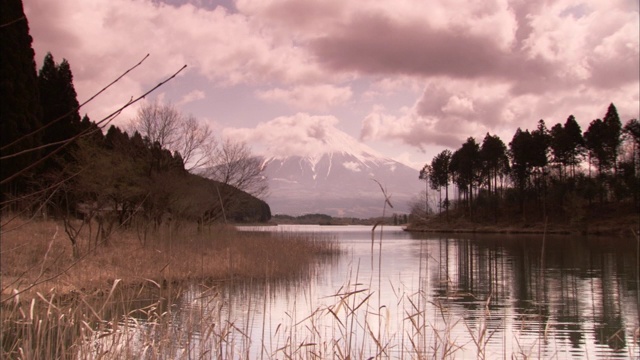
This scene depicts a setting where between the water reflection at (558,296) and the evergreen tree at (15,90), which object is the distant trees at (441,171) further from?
→ the evergreen tree at (15,90)

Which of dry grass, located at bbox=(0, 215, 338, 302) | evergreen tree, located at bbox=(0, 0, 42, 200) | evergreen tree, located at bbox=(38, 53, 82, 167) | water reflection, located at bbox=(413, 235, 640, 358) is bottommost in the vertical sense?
water reflection, located at bbox=(413, 235, 640, 358)

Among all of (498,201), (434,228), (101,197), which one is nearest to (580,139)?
(498,201)

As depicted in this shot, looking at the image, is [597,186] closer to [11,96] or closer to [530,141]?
[530,141]

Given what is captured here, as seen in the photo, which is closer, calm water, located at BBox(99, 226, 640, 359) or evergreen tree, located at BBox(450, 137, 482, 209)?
calm water, located at BBox(99, 226, 640, 359)

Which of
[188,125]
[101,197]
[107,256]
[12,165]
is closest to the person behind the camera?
[107,256]

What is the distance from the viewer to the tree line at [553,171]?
56.3 m

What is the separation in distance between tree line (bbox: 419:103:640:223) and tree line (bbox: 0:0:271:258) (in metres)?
31.0

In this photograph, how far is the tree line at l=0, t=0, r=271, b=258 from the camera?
2233 centimetres

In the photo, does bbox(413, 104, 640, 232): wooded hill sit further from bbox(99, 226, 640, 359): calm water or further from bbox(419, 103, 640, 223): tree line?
bbox(99, 226, 640, 359): calm water

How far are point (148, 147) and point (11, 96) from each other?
8304 mm

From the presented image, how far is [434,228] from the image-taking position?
7538 centimetres

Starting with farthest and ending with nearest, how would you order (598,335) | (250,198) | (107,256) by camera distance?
(250,198), (107,256), (598,335)

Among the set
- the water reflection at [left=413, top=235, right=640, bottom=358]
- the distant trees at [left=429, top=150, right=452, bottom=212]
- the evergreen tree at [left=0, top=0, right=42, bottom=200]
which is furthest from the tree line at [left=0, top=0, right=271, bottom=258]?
the distant trees at [left=429, top=150, right=452, bottom=212]

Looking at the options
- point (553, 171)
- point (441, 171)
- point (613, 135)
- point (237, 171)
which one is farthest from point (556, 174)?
point (237, 171)
